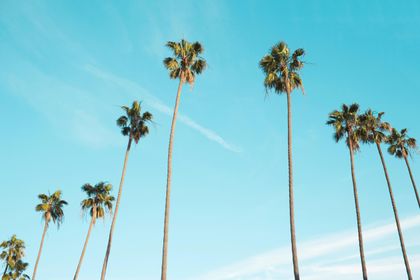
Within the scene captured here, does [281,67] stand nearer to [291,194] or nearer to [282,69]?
[282,69]

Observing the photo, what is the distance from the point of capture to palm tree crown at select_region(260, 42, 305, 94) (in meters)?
31.4

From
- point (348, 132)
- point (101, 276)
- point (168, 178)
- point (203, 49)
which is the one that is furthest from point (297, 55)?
point (101, 276)

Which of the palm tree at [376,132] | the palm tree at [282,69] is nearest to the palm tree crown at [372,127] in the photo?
the palm tree at [376,132]

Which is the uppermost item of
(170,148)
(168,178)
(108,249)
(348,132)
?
(348,132)

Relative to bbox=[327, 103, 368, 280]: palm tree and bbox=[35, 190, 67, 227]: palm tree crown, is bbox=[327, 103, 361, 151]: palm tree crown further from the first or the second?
bbox=[35, 190, 67, 227]: palm tree crown

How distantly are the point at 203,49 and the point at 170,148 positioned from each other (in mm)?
10864

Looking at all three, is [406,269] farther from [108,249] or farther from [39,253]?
[39,253]

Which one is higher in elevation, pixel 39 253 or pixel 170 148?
pixel 170 148

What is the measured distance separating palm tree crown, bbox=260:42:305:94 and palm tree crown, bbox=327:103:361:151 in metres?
10.3

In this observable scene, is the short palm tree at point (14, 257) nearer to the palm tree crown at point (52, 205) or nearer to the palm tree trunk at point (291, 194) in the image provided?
the palm tree crown at point (52, 205)

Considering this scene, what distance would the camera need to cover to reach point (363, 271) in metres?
33.1

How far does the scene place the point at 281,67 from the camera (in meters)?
31.8

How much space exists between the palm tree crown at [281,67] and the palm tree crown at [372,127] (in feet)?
43.1

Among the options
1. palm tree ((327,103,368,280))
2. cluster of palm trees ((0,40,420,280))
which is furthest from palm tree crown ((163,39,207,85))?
palm tree ((327,103,368,280))
